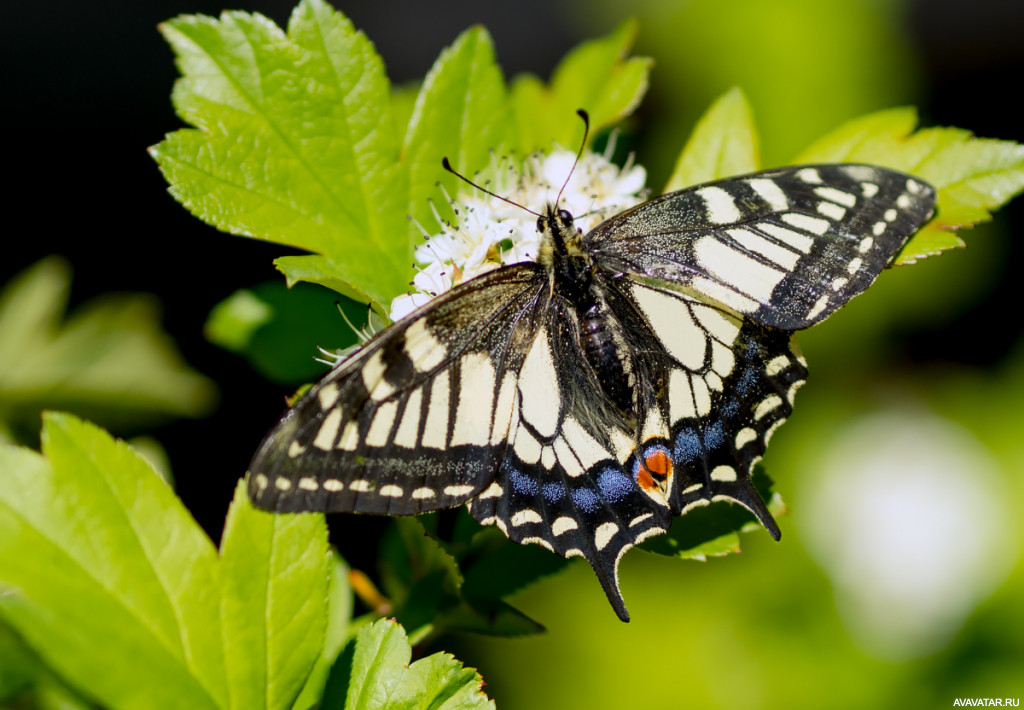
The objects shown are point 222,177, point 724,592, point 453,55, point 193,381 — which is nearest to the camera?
point 222,177

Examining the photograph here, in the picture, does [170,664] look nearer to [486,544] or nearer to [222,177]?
[486,544]

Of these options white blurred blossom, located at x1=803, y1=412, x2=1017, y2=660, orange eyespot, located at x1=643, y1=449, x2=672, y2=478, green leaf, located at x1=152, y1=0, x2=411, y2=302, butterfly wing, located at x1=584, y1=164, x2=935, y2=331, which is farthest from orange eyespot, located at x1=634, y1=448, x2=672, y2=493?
white blurred blossom, located at x1=803, y1=412, x2=1017, y2=660

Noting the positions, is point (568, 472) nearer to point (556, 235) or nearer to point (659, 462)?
point (659, 462)

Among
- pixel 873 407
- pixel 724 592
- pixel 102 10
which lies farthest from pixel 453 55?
pixel 102 10

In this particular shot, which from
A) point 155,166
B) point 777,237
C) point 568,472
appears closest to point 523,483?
A: point 568,472

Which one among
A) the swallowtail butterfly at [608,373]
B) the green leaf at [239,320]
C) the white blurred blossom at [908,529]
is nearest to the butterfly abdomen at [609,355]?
the swallowtail butterfly at [608,373]

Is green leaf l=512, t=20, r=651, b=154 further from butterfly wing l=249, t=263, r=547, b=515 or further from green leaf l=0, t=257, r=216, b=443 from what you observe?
green leaf l=0, t=257, r=216, b=443
